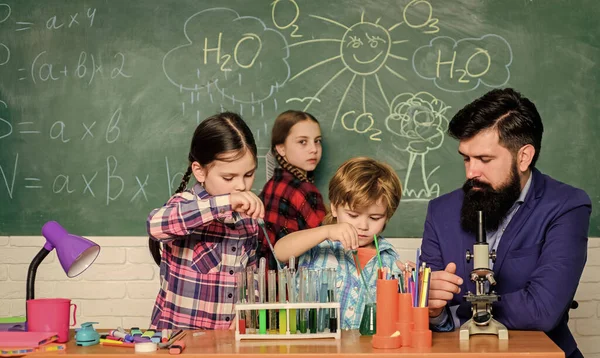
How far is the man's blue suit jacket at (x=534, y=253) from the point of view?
Result: 2.33 m

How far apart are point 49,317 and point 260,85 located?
2299 mm

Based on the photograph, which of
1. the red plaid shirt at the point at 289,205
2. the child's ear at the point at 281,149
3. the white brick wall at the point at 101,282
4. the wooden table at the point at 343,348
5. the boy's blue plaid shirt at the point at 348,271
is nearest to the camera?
the wooden table at the point at 343,348

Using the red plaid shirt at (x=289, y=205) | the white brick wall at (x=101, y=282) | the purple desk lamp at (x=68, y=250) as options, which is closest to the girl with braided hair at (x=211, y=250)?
the purple desk lamp at (x=68, y=250)

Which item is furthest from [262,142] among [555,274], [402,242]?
[555,274]

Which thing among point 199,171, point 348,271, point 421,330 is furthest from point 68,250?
point 421,330

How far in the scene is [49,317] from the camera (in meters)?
2.23

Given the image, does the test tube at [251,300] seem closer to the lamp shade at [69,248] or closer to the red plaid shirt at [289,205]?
the lamp shade at [69,248]

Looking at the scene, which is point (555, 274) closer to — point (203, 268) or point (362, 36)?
point (203, 268)

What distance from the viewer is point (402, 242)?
13.8 feet

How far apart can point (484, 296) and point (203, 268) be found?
0.95m

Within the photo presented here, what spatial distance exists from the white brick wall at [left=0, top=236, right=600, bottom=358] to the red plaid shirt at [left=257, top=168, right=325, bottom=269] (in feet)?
2.82

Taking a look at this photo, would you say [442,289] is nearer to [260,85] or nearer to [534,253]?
[534,253]

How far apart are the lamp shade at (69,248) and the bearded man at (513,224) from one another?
1.03m

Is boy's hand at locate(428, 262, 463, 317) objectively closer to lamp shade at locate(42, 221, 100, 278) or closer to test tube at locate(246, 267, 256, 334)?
test tube at locate(246, 267, 256, 334)
